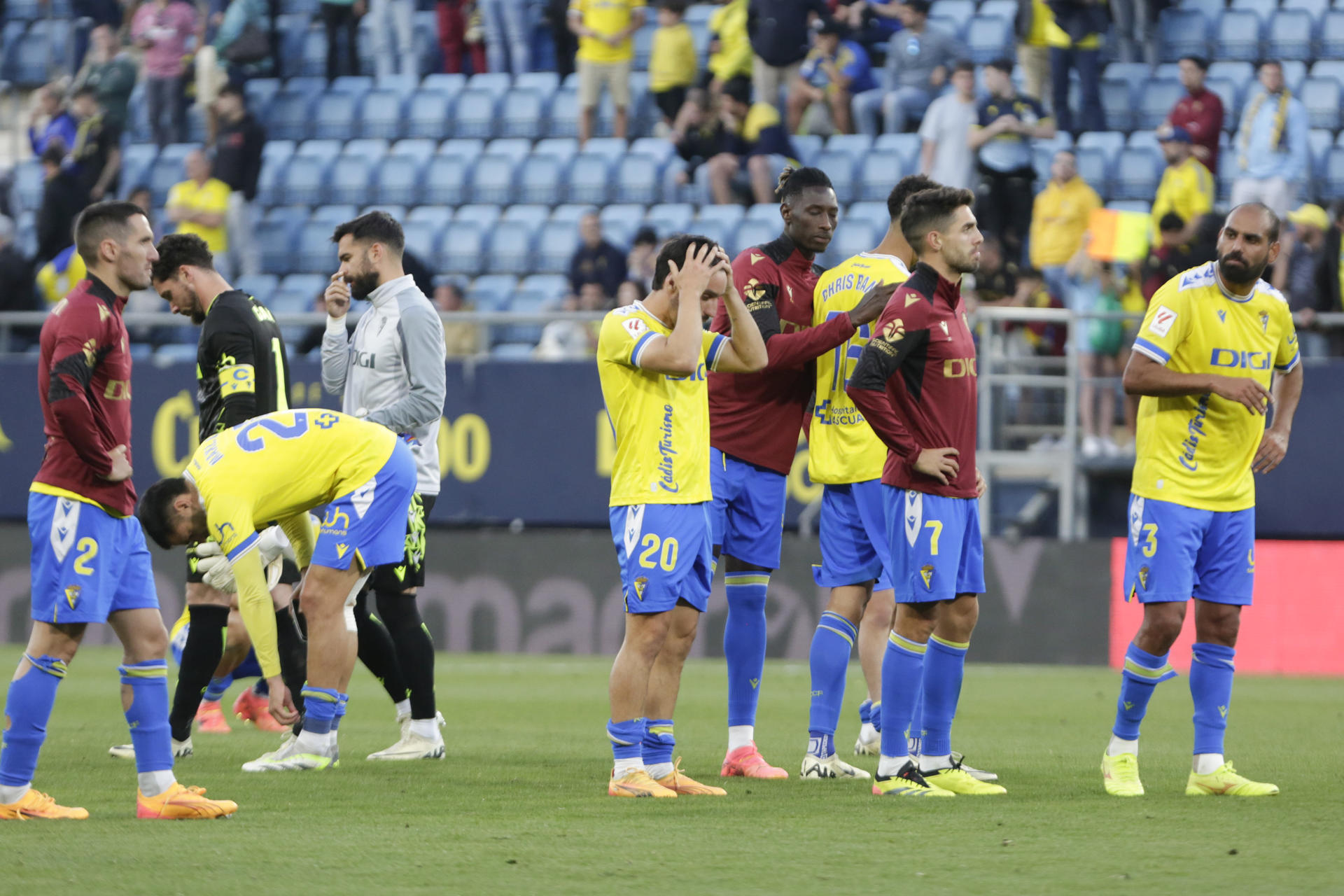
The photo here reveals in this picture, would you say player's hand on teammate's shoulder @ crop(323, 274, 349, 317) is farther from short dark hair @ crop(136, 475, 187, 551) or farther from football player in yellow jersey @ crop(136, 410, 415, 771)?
short dark hair @ crop(136, 475, 187, 551)

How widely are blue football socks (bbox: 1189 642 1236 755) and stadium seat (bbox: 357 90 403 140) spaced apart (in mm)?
14584

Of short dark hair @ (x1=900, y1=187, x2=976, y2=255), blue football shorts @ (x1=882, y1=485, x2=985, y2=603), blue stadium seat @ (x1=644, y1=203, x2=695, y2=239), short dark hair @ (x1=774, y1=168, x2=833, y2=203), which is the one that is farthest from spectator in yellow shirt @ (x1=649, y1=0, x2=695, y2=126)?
blue football shorts @ (x1=882, y1=485, x2=985, y2=603)

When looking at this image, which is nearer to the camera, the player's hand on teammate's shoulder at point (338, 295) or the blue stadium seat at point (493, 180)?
the player's hand on teammate's shoulder at point (338, 295)

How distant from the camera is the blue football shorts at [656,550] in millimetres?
6598

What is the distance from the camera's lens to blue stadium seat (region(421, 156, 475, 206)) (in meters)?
19.3

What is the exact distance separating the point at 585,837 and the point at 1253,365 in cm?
313

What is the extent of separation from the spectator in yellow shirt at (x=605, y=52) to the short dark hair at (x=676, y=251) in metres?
12.1

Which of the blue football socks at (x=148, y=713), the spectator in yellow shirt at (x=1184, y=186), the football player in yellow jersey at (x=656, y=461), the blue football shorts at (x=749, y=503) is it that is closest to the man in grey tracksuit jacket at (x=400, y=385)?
the blue football shorts at (x=749, y=503)

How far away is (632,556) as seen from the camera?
6625 millimetres

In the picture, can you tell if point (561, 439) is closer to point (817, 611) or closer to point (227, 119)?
point (817, 611)

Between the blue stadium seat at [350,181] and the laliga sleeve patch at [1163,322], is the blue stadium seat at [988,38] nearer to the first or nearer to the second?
the blue stadium seat at [350,181]

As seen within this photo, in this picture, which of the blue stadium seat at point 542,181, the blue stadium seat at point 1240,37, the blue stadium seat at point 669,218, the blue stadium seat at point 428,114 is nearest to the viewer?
the blue stadium seat at point 669,218

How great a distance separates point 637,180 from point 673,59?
4.02 ft

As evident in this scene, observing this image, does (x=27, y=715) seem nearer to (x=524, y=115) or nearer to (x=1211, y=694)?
(x=1211, y=694)
